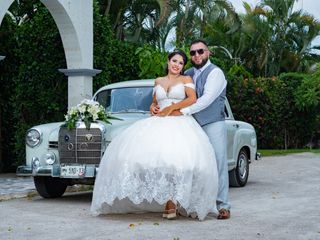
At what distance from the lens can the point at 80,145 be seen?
976 centimetres

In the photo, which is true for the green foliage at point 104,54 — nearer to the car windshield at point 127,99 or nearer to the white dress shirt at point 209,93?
the car windshield at point 127,99

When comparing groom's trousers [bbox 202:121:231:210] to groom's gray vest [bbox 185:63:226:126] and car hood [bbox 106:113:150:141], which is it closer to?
groom's gray vest [bbox 185:63:226:126]

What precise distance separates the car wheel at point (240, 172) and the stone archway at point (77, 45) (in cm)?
330

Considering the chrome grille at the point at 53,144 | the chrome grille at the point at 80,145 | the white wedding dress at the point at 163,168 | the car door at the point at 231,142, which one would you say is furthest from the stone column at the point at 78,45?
the white wedding dress at the point at 163,168

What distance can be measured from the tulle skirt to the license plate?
→ 4.30 feet

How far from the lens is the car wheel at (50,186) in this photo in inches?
414

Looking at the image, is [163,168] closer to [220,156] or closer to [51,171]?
[220,156]

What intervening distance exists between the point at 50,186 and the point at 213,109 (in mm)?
3441

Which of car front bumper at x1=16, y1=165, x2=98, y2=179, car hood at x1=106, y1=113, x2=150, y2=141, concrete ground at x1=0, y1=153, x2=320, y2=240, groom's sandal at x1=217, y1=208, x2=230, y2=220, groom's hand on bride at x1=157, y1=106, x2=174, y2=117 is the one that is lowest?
concrete ground at x1=0, y1=153, x2=320, y2=240

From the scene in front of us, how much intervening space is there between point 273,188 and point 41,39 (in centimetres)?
582

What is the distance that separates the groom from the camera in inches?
324

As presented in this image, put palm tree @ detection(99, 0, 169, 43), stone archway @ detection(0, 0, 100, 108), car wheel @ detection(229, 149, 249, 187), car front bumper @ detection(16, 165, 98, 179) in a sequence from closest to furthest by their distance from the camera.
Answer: car front bumper @ detection(16, 165, 98, 179)
car wheel @ detection(229, 149, 249, 187)
stone archway @ detection(0, 0, 100, 108)
palm tree @ detection(99, 0, 169, 43)

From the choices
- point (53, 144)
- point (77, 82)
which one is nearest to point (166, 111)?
point (53, 144)

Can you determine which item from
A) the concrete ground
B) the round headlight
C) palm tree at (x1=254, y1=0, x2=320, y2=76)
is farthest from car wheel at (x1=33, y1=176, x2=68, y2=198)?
palm tree at (x1=254, y1=0, x2=320, y2=76)
